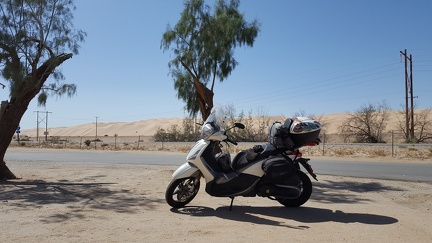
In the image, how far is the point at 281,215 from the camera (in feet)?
23.2

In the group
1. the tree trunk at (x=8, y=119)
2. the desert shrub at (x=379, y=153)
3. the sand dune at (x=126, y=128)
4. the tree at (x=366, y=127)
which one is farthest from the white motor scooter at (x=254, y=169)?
the sand dune at (x=126, y=128)

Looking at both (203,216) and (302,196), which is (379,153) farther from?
(203,216)

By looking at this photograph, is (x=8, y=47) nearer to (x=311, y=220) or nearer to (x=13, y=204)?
(x=13, y=204)

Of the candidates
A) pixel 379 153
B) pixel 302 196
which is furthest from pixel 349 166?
pixel 302 196

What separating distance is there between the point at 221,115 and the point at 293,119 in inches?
52.5

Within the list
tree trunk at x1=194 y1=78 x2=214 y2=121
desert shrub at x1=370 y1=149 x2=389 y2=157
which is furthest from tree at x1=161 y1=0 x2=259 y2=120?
desert shrub at x1=370 y1=149 x2=389 y2=157

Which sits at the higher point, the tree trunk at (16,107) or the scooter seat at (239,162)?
the tree trunk at (16,107)

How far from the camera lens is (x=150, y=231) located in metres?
5.91

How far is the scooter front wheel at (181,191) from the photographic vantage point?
7594 millimetres

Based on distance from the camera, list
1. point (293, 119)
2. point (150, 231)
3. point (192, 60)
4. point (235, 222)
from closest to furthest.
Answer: point (150, 231) < point (235, 222) < point (293, 119) < point (192, 60)

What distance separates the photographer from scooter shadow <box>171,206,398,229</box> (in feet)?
21.7

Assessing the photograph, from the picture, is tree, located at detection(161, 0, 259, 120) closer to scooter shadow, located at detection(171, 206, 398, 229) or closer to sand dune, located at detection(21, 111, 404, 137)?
scooter shadow, located at detection(171, 206, 398, 229)

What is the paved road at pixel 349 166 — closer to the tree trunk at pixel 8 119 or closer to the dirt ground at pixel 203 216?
the dirt ground at pixel 203 216

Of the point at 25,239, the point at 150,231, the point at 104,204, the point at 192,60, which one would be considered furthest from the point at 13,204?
the point at 192,60
